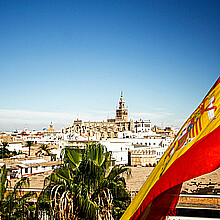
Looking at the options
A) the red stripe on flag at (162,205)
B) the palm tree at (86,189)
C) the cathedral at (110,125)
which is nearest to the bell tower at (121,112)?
the cathedral at (110,125)

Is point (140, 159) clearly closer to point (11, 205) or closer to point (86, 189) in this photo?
point (86, 189)

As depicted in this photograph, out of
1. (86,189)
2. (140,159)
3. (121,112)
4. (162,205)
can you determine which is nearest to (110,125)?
(121,112)

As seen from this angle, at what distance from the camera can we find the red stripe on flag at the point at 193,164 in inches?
47.4

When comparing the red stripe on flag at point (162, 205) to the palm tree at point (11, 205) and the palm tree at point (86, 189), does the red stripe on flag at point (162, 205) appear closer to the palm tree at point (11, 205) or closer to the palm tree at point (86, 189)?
the palm tree at point (86, 189)

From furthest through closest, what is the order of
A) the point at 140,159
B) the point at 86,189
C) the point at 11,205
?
the point at 140,159 → the point at 86,189 → the point at 11,205

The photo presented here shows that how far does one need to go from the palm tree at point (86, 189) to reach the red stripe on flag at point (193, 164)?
13.5 ft

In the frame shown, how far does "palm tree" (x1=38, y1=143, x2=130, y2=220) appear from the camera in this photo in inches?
213

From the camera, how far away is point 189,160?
1.31 m

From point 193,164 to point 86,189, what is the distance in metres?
4.61

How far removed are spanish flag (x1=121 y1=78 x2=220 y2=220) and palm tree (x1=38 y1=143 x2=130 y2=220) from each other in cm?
376

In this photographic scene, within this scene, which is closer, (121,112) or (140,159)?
(140,159)

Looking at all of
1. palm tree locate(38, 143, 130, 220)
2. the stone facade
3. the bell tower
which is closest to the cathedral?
the bell tower

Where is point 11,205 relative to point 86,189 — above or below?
below

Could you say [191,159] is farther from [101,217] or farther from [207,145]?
[101,217]
